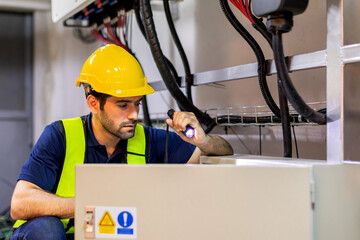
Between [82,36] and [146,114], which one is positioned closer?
[146,114]

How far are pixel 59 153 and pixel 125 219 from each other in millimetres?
647

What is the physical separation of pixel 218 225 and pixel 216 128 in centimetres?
102

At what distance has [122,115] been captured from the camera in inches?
58.9

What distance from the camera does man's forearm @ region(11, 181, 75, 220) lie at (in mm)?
1246

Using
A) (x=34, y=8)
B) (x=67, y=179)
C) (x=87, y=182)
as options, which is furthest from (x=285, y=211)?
(x=34, y=8)

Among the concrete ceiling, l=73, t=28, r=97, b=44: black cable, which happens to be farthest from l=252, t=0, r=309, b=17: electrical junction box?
the concrete ceiling

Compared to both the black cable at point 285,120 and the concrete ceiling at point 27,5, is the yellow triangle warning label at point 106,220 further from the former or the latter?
the concrete ceiling at point 27,5

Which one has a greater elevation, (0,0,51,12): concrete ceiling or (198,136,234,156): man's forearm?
(0,0,51,12): concrete ceiling

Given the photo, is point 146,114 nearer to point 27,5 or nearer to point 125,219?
point 125,219

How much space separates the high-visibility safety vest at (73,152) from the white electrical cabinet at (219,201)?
0.58 meters

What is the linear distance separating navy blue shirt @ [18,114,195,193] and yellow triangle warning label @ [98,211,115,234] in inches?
21.8

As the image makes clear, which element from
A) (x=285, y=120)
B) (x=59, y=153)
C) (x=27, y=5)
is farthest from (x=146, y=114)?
(x=27, y=5)

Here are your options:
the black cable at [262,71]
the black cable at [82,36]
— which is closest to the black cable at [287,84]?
the black cable at [262,71]

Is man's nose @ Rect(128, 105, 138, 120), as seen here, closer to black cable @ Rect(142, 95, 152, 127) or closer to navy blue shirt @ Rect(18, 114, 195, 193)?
navy blue shirt @ Rect(18, 114, 195, 193)
